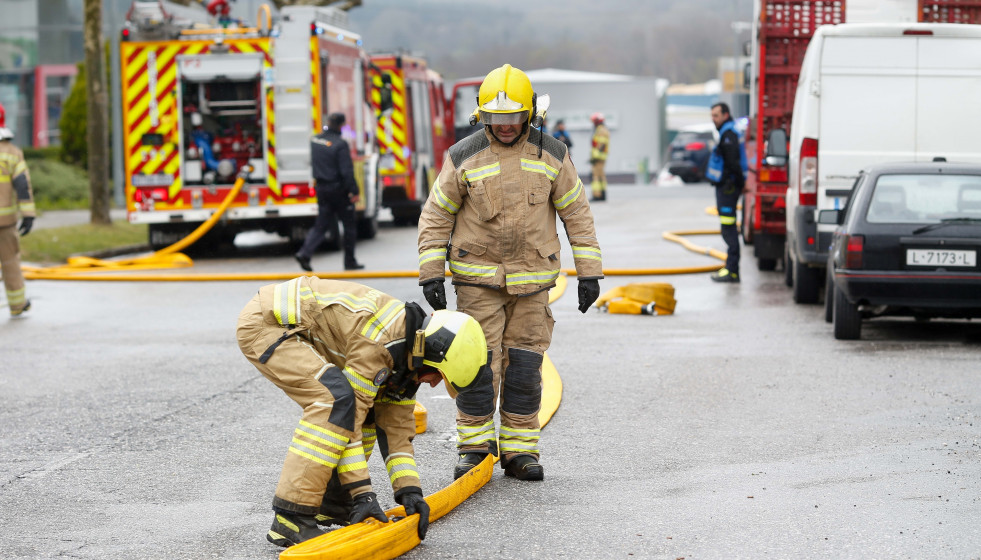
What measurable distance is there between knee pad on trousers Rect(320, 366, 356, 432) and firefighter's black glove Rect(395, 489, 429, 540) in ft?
1.32

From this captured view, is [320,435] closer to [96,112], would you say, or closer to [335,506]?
[335,506]

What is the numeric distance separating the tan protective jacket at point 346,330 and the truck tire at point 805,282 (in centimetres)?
804

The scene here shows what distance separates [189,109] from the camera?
17.5 m

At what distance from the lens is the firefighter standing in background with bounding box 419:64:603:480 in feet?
19.3

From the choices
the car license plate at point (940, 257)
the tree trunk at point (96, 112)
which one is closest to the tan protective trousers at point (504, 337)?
the car license plate at point (940, 257)

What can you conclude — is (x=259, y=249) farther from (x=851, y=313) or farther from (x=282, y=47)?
(x=851, y=313)

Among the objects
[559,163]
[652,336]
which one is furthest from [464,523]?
[652,336]

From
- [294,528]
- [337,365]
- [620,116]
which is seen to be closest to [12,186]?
[337,365]

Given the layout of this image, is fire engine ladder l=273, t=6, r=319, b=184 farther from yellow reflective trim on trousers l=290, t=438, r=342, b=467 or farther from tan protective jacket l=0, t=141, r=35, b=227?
yellow reflective trim on trousers l=290, t=438, r=342, b=467

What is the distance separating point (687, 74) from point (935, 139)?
500ft

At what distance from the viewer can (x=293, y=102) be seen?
17250mm

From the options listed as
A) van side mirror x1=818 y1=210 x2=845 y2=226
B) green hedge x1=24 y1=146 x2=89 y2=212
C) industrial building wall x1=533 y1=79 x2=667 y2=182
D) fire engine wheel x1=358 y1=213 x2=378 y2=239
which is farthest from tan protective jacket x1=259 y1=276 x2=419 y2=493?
industrial building wall x1=533 y1=79 x2=667 y2=182

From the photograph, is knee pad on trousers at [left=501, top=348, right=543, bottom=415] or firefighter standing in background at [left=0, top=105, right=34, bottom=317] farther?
firefighter standing in background at [left=0, top=105, right=34, bottom=317]

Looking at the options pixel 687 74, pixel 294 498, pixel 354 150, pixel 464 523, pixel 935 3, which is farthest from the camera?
pixel 687 74
